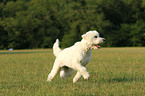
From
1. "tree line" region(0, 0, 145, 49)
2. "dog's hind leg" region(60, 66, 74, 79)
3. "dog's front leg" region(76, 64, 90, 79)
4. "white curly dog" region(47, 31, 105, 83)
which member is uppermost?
"white curly dog" region(47, 31, 105, 83)

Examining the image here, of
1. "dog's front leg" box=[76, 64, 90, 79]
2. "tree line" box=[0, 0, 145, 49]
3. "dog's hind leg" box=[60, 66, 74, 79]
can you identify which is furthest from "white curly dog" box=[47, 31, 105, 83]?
"tree line" box=[0, 0, 145, 49]

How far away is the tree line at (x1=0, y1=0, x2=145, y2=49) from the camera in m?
49.3

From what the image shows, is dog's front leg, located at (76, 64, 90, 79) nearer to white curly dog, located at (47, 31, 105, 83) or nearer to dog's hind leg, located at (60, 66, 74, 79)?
white curly dog, located at (47, 31, 105, 83)

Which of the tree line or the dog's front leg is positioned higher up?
the dog's front leg

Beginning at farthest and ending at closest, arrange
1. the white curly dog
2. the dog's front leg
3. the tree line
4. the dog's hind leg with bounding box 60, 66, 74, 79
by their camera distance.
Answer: the tree line, the dog's hind leg with bounding box 60, 66, 74, 79, the white curly dog, the dog's front leg

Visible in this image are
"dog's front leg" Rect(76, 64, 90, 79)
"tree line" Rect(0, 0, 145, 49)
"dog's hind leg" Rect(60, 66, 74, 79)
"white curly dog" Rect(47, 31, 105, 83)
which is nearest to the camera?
"dog's front leg" Rect(76, 64, 90, 79)

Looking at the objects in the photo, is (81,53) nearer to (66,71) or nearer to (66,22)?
(66,71)

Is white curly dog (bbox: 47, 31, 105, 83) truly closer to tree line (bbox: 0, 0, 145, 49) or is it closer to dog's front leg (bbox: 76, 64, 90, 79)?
dog's front leg (bbox: 76, 64, 90, 79)

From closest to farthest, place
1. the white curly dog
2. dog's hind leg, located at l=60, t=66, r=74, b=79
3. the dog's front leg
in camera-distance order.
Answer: the dog's front leg < the white curly dog < dog's hind leg, located at l=60, t=66, r=74, b=79

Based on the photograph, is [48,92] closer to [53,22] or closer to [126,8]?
[53,22]

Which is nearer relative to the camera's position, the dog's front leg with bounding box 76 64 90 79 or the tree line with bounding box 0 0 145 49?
the dog's front leg with bounding box 76 64 90 79

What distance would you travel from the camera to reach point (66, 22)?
53.2 meters

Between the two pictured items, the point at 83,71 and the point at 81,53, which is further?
the point at 81,53

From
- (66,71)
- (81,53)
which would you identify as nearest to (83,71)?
(81,53)
